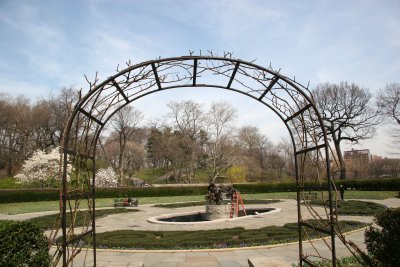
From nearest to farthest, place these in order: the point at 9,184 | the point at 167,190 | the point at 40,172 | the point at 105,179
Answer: the point at 167,190
the point at 40,172
the point at 9,184
the point at 105,179

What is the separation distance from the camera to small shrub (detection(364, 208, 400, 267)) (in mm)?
4340

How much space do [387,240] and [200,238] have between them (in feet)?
18.0

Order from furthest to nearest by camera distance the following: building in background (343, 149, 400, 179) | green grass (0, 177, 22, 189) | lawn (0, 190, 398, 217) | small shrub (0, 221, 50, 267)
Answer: building in background (343, 149, 400, 179)
green grass (0, 177, 22, 189)
lawn (0, 190, 398, 217)
small shrub (0, 221, 50, 267)

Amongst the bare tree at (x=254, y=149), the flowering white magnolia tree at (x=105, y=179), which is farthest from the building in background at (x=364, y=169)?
the flowering white magnolia tree at (x=105, y=179)

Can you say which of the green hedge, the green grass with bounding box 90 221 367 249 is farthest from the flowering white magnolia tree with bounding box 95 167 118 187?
the green grass with bounding box 90 221 367 249

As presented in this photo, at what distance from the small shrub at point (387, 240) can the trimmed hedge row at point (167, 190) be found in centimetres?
2636

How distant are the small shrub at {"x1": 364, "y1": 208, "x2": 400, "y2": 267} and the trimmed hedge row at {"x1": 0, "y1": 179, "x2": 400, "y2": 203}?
26359 mm

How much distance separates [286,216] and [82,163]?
1104 cm

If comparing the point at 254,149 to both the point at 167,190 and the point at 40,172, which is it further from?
the point at 40,172

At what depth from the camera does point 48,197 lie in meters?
28.0

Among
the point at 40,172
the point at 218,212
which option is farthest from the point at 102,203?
the point at 40,172

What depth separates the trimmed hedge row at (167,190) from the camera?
27219 millimetres

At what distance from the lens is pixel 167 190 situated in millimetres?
32188

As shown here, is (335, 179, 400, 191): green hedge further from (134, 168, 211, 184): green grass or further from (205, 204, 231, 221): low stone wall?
(134, 168, 211, 184): green grass
